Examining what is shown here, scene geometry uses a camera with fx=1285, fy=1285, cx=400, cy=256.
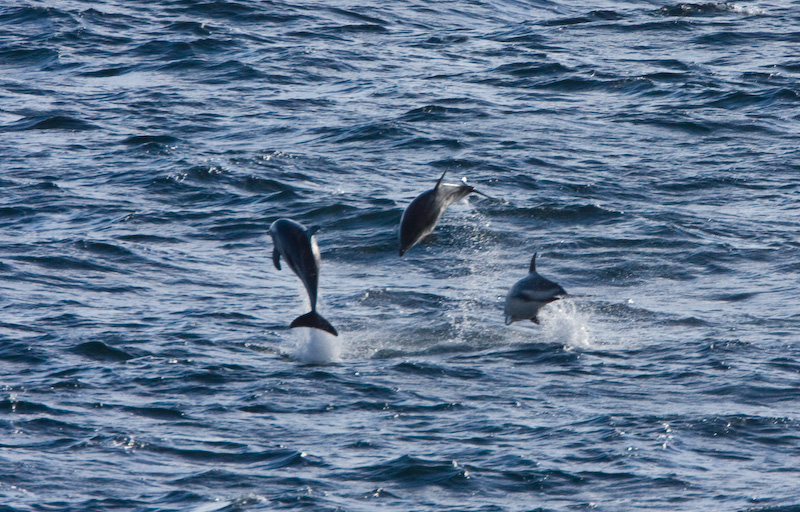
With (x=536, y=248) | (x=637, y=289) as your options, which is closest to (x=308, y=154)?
(x=536, y=248)

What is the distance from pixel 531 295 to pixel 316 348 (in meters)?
2.53

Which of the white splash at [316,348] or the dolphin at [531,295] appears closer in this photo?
the dolphin at [531,295]

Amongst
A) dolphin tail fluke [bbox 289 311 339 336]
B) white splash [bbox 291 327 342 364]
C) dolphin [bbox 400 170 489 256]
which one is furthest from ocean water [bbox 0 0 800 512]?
dolphin [bbox 400 170 489 256]

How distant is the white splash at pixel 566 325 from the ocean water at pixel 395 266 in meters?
0.04

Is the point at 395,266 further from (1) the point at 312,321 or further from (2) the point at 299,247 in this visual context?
(2) the point at 299,247

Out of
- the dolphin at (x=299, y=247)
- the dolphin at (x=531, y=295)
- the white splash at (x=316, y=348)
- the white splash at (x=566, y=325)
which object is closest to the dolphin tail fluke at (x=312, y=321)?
the dolphin at (x=299, y=247)

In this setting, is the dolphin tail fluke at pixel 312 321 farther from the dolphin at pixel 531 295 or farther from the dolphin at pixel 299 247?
the dolphin at pixel 531 295

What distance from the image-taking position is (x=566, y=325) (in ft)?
44.5

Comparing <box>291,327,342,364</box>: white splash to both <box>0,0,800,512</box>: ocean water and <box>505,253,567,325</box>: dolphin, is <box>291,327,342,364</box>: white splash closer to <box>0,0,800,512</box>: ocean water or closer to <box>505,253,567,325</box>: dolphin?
<box>0,0,800,512</box>: ocean water

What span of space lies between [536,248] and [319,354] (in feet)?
15.5

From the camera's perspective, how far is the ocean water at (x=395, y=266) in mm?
9992

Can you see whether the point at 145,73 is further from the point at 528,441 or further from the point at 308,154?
the point at 528,441

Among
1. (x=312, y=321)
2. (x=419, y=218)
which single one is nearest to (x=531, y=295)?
(x=419, y=218)

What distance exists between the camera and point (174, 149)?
67.1 ft
